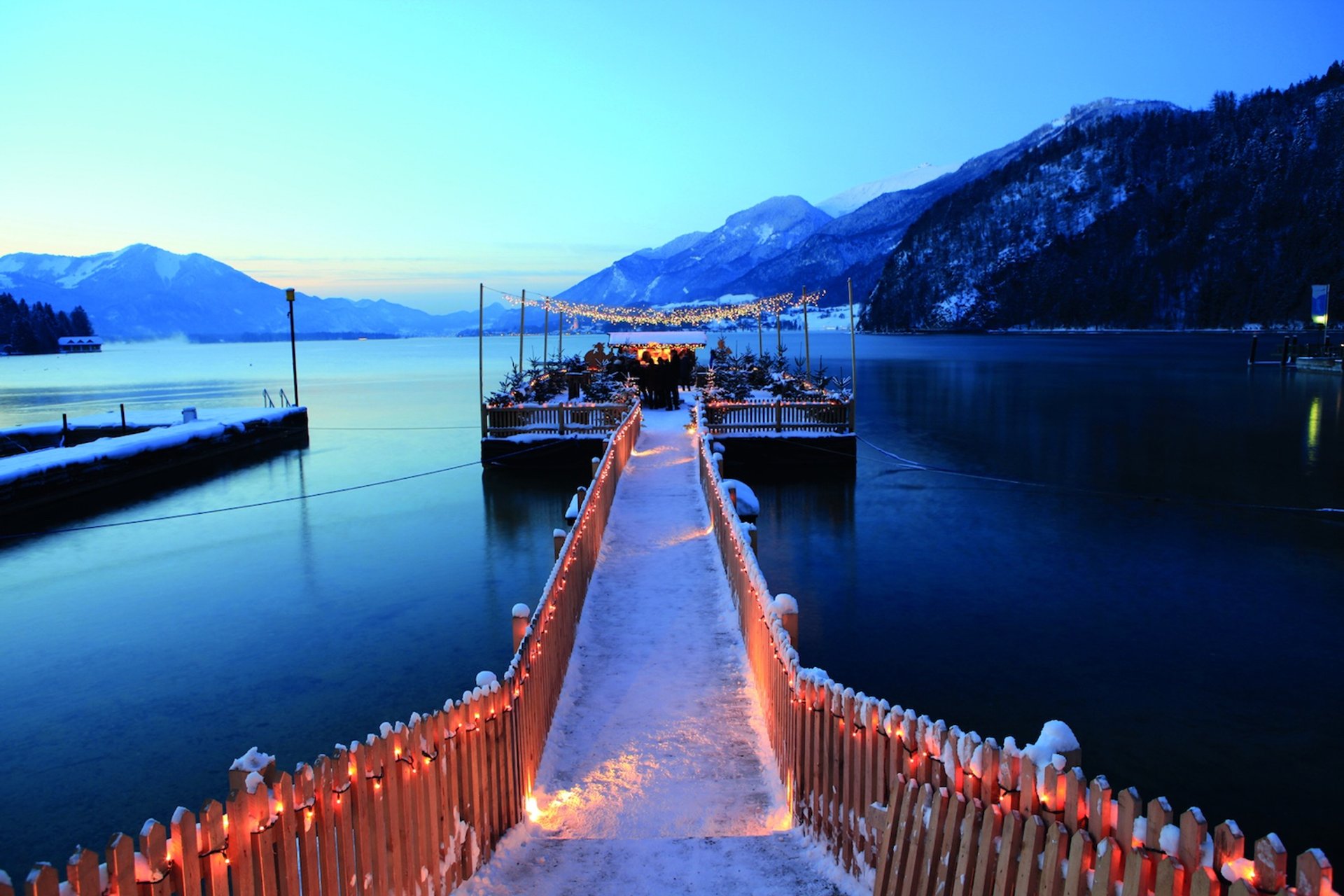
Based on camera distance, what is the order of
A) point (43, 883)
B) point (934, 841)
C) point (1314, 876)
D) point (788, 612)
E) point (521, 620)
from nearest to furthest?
point (1314, 876) < point (43, 883) < point (934, 841) < point (521, 620) < point (788, 612)

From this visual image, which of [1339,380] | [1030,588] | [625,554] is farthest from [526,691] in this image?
[1339,380]

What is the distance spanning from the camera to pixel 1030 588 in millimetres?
16859

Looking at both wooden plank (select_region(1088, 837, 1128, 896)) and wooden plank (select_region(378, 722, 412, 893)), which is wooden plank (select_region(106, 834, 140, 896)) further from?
wooden plank (select_region(1088, 837, 1128, 896))

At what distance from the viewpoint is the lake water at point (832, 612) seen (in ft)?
33.4

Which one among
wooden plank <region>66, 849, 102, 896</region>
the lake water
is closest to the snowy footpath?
wooden plank <region>66, 849, 102, 896</region>

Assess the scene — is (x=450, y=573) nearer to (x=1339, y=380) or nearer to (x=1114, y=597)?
(x=1114, y=597)

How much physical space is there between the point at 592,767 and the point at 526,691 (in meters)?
1.00

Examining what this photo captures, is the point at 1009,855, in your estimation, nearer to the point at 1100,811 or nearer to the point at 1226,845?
the point at 1100,811

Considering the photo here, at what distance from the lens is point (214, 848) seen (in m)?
3.69

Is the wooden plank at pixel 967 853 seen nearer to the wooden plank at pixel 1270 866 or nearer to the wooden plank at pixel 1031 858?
the wooden plank at pixel 1031 858

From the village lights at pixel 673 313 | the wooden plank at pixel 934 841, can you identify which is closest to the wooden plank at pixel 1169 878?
the wooden plank at pixel 934 841

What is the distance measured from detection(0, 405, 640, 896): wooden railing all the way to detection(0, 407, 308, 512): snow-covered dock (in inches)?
993

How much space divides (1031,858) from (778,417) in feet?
85.6

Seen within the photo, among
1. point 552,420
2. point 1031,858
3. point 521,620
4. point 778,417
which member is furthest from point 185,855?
point 552,420
